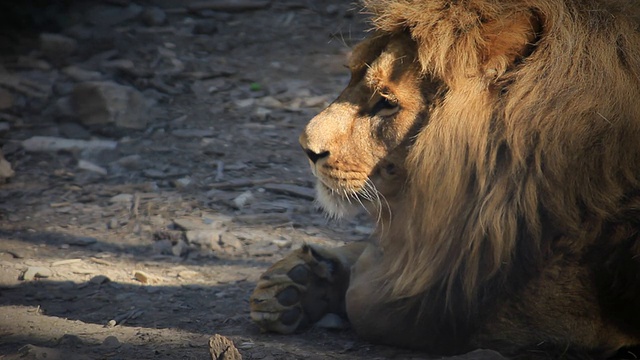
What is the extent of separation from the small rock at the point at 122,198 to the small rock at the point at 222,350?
2070mm

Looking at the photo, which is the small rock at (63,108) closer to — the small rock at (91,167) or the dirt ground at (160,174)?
the dirt ground at (160,174)

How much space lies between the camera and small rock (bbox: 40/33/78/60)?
581 centimetres

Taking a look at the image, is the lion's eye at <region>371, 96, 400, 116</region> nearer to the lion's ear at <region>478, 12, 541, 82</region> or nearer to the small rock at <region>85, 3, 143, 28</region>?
the lion's ear at <region>478, 12, 541, 82</region>

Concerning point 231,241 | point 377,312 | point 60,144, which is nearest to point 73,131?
point 60,144

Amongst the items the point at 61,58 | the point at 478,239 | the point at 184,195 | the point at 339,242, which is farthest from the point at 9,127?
the point at 478,239

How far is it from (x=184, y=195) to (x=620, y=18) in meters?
2.50

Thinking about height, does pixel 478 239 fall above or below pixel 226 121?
above

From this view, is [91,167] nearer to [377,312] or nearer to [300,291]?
[300,291]

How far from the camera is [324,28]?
251 inches

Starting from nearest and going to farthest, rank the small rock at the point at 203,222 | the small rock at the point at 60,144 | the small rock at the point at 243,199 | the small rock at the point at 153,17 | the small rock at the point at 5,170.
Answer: the small rock at the point at 203,222, the small rock at the point at 243,199, the small rock at the point at 5,170, the small rock at the point at 60,144, the small rock at the point at 153,17

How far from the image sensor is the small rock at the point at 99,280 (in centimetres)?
344

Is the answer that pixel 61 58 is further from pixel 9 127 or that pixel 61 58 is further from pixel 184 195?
pixel 184 195

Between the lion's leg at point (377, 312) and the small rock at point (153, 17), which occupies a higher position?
the lion's leg at point (377, 312)

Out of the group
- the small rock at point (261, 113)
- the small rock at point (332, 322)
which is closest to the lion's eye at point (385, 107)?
the small rock at point (332, 322)
